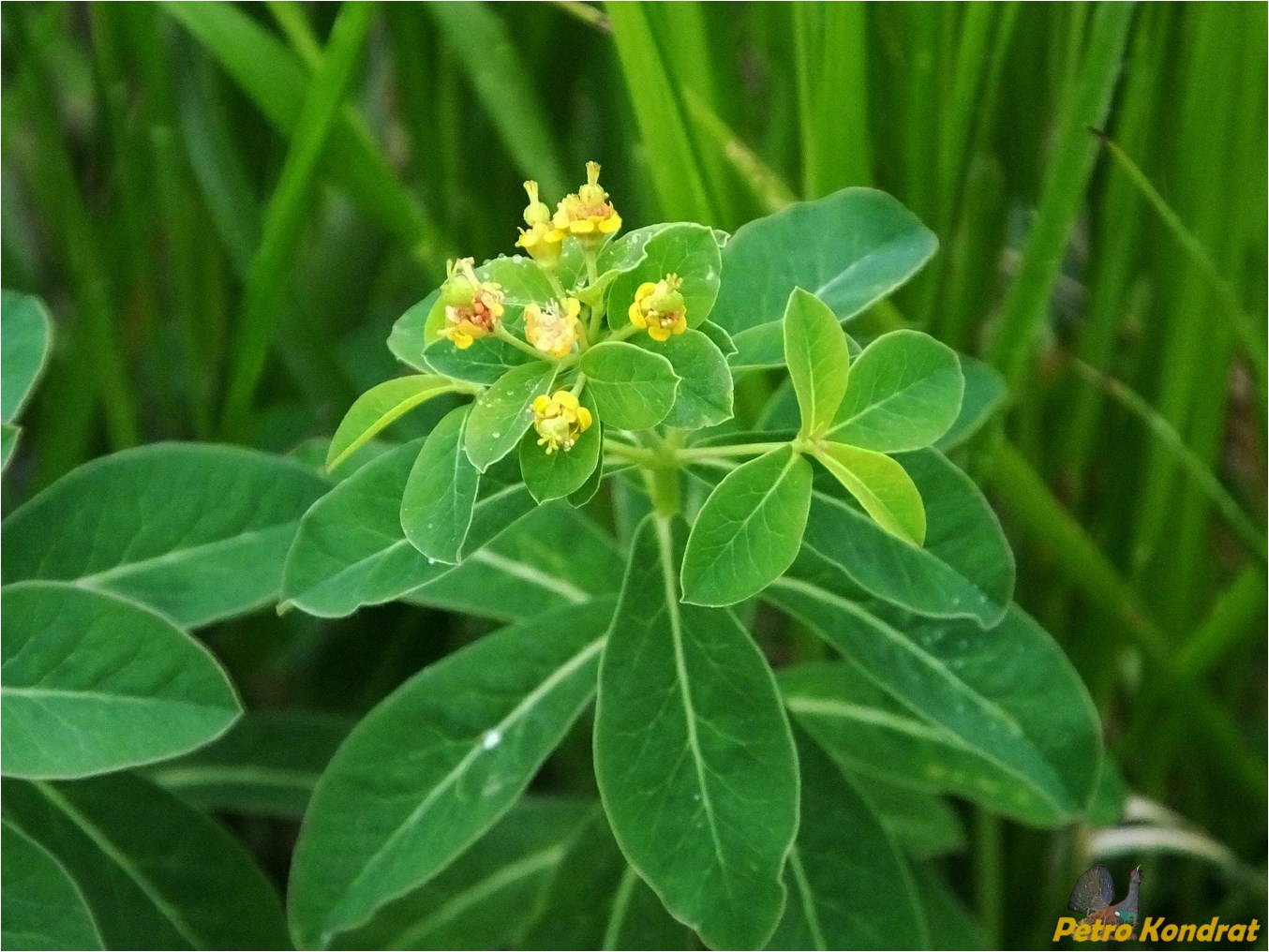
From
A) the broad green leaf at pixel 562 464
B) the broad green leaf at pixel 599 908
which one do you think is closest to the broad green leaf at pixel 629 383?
the broad green leaf at pixel 562 464

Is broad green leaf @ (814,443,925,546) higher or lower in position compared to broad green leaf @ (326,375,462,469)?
lower

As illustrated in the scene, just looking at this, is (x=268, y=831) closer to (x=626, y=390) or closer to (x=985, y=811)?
(x=985, y=811)

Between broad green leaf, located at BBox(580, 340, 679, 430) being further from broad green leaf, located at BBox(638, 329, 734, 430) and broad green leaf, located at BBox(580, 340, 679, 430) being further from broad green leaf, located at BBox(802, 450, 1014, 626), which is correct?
broad green leaf, located at BBox(802, 450, 1014, 626)

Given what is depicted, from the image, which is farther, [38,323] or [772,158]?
[772,158]

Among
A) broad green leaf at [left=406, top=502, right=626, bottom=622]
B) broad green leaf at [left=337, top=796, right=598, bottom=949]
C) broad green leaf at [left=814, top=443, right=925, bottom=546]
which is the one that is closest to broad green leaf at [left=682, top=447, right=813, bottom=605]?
broad green leaf at [left=814, top=443, right=925, bottom=546]

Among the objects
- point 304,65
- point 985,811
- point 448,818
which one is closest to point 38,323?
point 304,65
